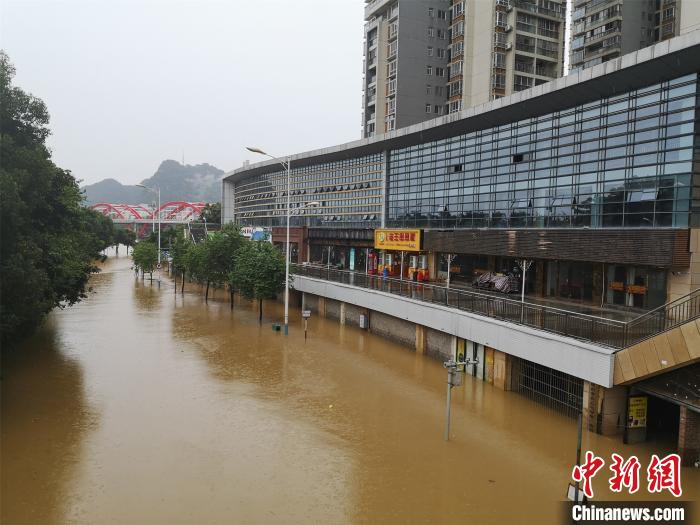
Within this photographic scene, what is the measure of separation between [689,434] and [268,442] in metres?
9.81

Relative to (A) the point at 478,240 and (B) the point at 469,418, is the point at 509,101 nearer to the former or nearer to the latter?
(A) the point at 478,240

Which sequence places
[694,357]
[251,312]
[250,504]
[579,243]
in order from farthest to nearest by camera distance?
[251,312]
[579,243]
[694,357]
[250,504]

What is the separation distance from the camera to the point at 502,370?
17.5 m

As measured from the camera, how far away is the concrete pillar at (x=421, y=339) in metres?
Result: 22.5

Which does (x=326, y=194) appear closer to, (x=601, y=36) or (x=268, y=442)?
(x=601, y=36)

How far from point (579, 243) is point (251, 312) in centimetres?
2105

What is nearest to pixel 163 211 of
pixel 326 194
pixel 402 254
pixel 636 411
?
pixel 326 194

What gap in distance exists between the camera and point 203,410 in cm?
1499

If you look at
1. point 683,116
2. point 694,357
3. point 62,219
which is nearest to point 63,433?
point 62,219

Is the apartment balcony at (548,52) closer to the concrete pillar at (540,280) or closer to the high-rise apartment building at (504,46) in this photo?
the high-rise apartment building at (504,46)

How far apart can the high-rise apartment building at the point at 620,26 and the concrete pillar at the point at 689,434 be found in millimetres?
45336

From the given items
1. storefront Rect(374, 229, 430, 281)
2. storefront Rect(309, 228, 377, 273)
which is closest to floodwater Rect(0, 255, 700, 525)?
storefront Rect(374, 229, 430, 281)

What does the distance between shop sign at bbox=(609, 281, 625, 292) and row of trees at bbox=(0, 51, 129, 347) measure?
65.1ft

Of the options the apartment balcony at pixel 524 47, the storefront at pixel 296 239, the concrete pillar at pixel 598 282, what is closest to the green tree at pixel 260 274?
the storefront at pixel 296 239
